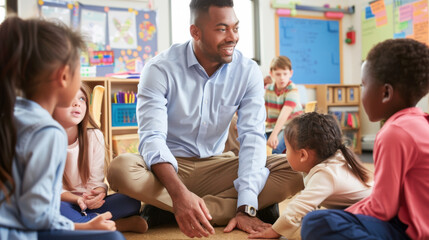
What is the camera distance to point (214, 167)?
67.4 inches

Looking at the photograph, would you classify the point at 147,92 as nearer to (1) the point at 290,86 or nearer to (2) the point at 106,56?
(1) the point at 290,86

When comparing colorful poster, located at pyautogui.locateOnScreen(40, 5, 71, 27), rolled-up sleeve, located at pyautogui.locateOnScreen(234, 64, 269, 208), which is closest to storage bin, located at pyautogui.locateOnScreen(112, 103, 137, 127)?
colorful poster, located at pyautogui.locateOnScreen(40, 5, 71, 27)

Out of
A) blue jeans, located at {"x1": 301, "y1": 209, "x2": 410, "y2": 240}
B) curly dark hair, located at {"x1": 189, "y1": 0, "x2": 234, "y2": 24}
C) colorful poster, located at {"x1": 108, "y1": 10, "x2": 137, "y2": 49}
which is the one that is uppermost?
colorful poster, located at {"x1": 108, "y1": 10, "x2": 137, "y2": 49}

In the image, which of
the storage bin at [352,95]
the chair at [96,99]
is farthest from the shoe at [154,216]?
the storage bin at [352,95]

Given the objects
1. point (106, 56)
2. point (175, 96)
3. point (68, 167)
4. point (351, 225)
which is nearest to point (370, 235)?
point (351, 225)

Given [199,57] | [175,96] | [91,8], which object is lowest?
[175,96]

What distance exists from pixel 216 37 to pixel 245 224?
0.78 metres

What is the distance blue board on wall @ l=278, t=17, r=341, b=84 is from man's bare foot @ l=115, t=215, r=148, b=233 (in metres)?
3.78

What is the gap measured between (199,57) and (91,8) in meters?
2.69

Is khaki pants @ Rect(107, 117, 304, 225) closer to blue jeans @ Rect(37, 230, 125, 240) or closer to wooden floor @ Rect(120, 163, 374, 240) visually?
wooden floor @ Rect(120, 163, 374, 240)

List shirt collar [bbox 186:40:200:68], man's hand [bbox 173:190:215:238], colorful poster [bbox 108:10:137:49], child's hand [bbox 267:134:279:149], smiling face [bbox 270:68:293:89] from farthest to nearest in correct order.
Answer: colorful poster [bbox 108:10:137:49] → smiling face [bbox 270:68:293:89] → child's hand [bbox 267:134:279:149] → shirt collar [bbox 186:40:200:68] → man's hand [bbox 173:190:215:238]

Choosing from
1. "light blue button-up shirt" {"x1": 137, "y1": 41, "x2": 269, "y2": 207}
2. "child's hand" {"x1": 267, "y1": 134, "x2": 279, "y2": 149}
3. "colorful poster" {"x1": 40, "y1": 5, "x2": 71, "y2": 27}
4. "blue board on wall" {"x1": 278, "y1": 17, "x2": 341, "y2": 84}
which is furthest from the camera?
"blue board on wall" {"x1": 278, "y1": 17, "x2": 341, "y2": 84}

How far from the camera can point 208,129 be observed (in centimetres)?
176

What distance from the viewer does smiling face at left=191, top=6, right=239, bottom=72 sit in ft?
5.69
